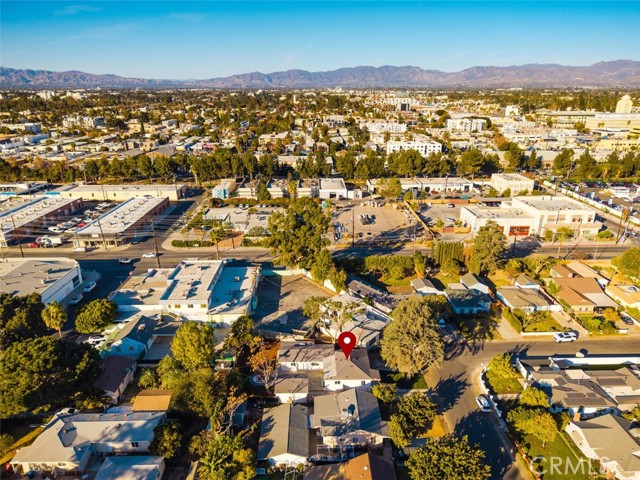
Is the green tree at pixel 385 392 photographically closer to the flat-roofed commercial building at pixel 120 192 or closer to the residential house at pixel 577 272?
the residential house at pixel 577 272

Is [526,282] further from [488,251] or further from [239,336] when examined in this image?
[239,336]

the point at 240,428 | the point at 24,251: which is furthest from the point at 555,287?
the point at 24,251

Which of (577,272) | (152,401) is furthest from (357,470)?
(577,272)

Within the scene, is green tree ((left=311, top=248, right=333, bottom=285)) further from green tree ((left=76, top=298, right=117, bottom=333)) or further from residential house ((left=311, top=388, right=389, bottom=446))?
green tree ((left=76, top=298, right=117, bottom=333))

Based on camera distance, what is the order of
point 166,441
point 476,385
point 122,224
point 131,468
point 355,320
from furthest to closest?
point 122,224, point 355,320, point 476,385, point 166,441, point 131,468

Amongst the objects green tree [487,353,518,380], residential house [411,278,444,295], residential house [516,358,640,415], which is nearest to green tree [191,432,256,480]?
green tree [487,353,518,380]

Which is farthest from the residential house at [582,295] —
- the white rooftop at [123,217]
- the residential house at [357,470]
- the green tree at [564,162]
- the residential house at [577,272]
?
the white rooftop at [123,217]
